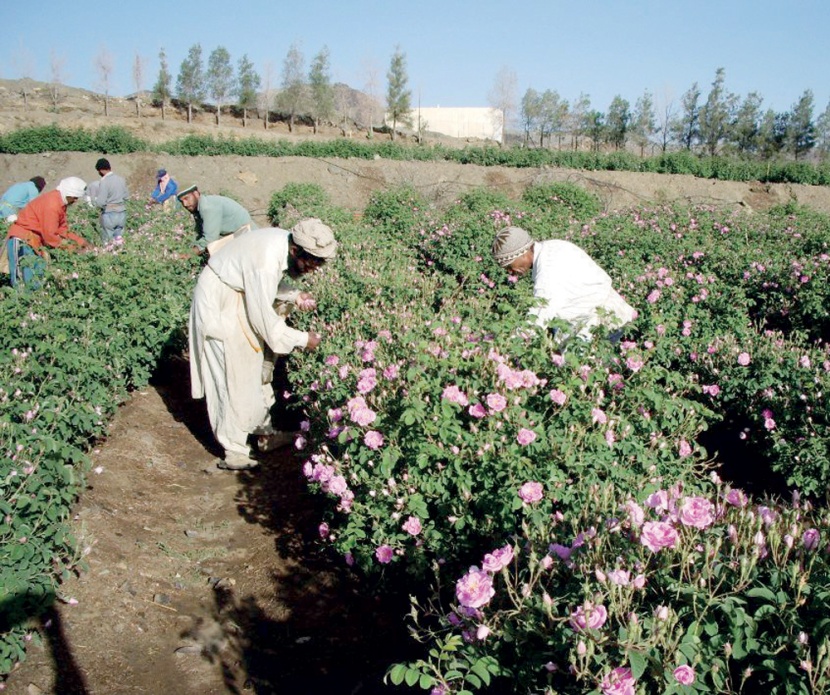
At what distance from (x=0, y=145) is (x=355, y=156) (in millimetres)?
13585

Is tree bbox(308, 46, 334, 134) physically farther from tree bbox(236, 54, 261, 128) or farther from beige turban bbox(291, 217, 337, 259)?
beige turban bbox(291, 217, 337, 259)

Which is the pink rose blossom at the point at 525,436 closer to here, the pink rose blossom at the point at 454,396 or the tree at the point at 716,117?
the pink rose blossom at the point at 454,396

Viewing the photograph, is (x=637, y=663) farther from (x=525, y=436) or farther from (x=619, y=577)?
(x=525, y=436)

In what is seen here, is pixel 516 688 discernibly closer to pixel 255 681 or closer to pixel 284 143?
pixel 255 681

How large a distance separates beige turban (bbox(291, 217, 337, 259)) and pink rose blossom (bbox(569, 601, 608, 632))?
2810mm

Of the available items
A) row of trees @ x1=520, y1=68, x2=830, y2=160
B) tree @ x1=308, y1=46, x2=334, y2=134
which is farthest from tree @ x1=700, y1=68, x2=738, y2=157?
tree @ x1=308, y1=46, x2=334, y2=134

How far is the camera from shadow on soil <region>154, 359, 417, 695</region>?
2.73 meters

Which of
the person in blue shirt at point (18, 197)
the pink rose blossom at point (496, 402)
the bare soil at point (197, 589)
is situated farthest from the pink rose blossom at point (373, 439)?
the person in blue shirt at point (18, 197)

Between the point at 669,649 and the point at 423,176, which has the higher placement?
the point at 423,176

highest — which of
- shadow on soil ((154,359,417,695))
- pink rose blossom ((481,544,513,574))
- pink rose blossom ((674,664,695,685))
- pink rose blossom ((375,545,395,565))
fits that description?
pink rose blossom ((481,544,513,574))

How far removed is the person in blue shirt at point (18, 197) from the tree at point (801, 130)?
150 ft

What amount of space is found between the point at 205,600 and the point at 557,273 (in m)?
2.65

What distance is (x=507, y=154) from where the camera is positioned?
2758cm

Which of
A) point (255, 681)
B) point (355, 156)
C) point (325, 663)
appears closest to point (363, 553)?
point (325, 663)
